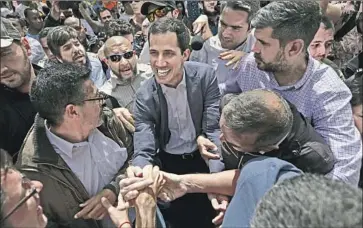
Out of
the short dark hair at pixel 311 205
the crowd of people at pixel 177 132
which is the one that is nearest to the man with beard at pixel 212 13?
the crowd of people at pixel 177 132

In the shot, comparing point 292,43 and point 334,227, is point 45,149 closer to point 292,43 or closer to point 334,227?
point 292,43

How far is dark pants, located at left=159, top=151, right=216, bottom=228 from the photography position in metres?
2.14

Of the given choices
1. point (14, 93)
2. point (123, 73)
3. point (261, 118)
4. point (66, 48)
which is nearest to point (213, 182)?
point (261, 118)

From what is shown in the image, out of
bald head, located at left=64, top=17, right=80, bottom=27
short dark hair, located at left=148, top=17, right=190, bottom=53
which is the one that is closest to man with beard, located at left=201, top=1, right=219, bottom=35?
bald head, located at left=64, top=17, right=80, bottom=27

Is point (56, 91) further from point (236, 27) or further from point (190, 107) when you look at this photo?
point (236, 27)

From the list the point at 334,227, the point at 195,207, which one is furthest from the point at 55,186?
the point at 334,227

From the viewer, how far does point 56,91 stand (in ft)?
5.78

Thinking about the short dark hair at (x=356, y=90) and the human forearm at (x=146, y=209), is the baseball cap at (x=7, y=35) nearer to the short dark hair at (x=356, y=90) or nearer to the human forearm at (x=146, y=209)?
the human forearm at (x=146, y=209)

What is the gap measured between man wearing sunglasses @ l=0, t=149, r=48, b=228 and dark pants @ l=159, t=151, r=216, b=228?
0.81m

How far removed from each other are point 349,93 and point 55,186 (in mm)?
1202

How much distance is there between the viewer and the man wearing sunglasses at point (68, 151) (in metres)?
1.75

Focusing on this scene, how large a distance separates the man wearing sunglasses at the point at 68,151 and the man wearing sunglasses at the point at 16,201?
32 centimetres

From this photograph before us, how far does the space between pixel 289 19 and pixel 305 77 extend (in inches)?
9.7

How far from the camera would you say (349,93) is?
1839mm
